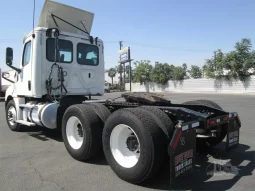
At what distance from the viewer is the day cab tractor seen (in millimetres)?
3957

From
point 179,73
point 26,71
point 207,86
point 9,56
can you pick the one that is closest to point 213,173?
point 26,71

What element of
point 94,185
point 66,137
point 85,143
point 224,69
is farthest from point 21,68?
point 224,69

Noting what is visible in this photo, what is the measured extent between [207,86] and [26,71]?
38.8 m

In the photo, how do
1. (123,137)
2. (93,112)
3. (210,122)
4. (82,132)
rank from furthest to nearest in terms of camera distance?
(82,132) < (93,112) < (123,137) < (210,122)

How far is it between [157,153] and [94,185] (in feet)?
3.47

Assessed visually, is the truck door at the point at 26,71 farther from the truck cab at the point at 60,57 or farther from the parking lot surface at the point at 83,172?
the parking lot surface at the point at 83,172

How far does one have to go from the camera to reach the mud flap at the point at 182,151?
12.2 ft

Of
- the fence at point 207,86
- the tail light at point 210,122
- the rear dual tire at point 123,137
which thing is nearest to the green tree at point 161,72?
the fence at point 207,86

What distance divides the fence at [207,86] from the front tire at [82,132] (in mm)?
34854

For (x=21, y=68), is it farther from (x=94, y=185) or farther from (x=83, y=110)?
(x=94, y=185)

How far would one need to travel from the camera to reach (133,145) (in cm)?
450

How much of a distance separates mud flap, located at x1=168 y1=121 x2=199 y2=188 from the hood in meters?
5.33

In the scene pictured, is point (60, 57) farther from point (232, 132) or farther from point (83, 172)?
point (232, 132)

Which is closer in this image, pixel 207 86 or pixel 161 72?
pixel 207 86
